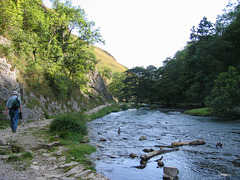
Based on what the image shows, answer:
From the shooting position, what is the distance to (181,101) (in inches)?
2751

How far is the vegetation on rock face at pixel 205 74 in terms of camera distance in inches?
1136

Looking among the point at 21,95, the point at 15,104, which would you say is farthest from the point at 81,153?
the point at 21,95

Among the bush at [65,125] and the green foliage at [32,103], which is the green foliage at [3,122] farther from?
the green foliage at [32,103]

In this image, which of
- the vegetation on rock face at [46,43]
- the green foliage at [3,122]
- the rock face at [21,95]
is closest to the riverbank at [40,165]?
the green foliage at [3,122]

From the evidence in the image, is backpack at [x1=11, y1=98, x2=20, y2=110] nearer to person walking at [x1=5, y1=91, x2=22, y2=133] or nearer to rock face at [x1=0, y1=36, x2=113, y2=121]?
person walking at [x1=5, y1=91, x2=22, y2=133]

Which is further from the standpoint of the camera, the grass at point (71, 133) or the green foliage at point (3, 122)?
the green foliage at point (3, 122)

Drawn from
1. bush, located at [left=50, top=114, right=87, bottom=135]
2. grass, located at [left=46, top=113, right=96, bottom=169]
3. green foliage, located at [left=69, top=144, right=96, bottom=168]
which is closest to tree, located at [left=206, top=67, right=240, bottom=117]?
grass, located at [left=46, top=113, right=96, bottom=169]

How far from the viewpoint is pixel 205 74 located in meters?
50.1

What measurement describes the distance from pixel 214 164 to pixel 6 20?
2157 centimetres

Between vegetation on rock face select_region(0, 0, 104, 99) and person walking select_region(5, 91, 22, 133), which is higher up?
vegetation on rock face select_region(0, 0, 104, 99)

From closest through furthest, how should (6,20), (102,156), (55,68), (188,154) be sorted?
(102,156), (188,154), (6,20), (55,68)

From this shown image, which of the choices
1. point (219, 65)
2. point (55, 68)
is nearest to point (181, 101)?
point (219, 65)

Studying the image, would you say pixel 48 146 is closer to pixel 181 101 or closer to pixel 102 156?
pixel 102 156

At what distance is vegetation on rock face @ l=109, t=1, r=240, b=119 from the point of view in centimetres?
2884
